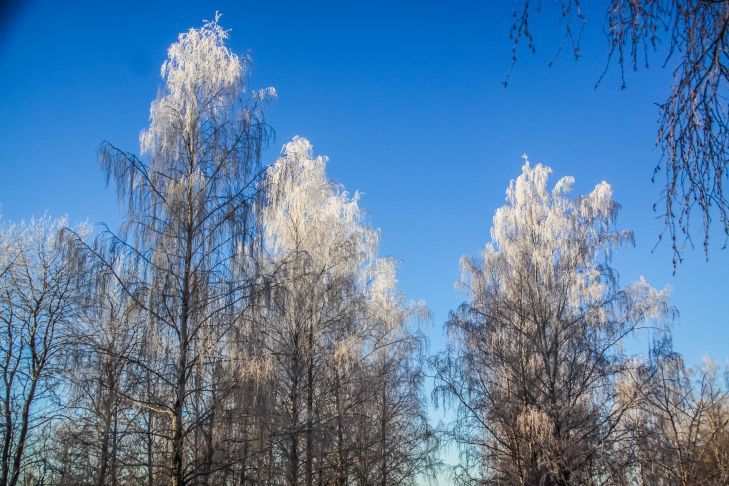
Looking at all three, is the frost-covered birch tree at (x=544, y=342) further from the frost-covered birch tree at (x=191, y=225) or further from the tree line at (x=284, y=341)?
the frost-covered birch tree at (x=191, y=225)

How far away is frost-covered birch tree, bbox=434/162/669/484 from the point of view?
13.0m

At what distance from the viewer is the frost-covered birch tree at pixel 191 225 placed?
29.9 ft

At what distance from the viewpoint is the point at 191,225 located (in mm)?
9797

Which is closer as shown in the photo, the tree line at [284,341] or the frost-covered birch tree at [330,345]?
the tree line at [284,341]

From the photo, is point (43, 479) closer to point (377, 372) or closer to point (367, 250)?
point (377, 372)

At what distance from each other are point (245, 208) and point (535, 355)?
26.0 ft

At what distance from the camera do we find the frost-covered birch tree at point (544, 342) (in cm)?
1302

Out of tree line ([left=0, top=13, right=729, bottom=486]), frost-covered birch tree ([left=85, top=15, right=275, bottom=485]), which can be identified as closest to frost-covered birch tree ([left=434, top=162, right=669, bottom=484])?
tree line ([left=0, top=13, right=729, bottom=486])

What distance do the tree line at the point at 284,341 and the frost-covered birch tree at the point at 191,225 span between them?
0.03 m

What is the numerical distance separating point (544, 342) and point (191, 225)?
338 inches

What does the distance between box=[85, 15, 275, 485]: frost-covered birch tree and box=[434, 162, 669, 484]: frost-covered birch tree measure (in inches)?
270

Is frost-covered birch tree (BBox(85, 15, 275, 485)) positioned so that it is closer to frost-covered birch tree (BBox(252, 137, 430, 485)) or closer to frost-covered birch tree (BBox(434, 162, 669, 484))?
frost-covered birch tree (BBox(252, 137, 430, 485))

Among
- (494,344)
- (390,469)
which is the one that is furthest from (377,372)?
(494,344)

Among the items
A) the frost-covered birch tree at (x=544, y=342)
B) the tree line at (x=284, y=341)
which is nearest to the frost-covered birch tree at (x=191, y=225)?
the tree line at (x=284, y=341)
